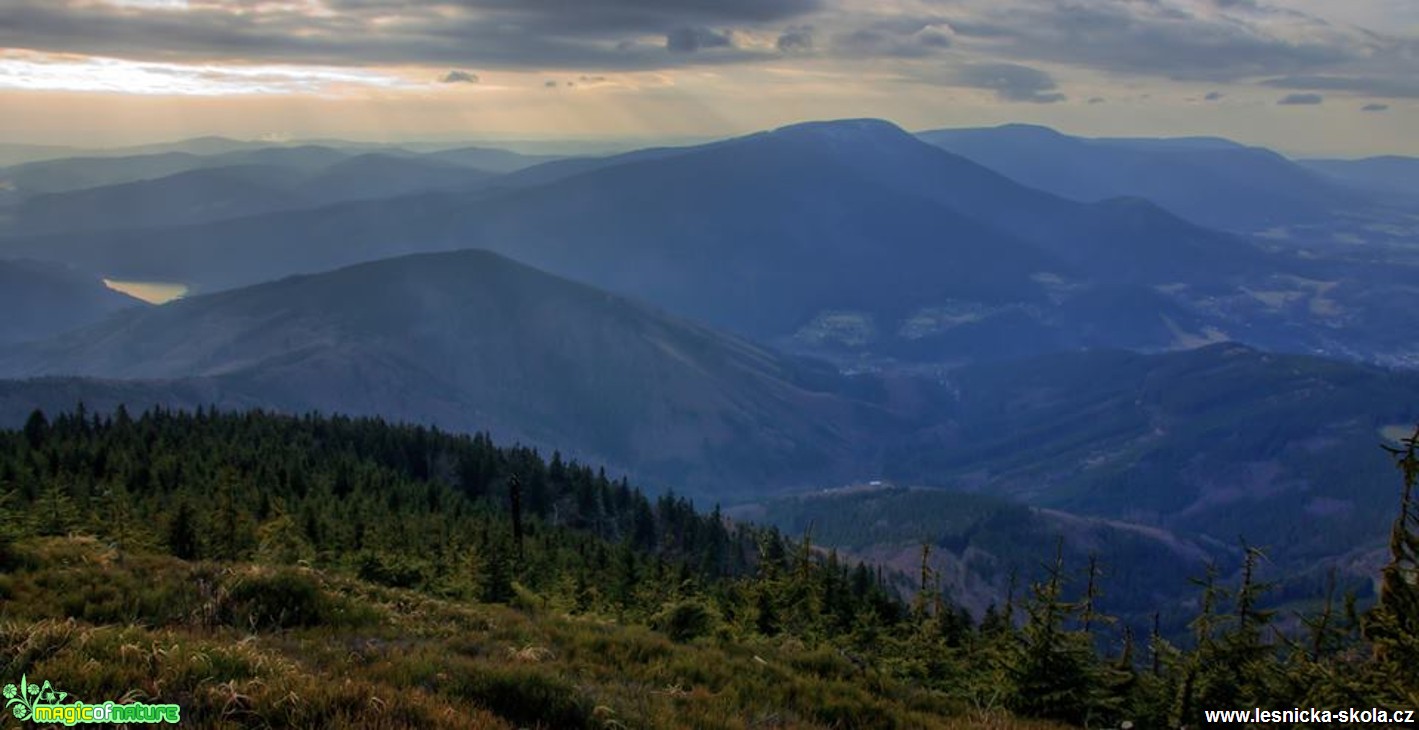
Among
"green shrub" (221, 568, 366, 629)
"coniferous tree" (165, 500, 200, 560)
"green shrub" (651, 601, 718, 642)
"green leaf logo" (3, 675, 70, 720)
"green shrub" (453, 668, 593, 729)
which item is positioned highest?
"green leaf logo" (3, 675, 70, 720)

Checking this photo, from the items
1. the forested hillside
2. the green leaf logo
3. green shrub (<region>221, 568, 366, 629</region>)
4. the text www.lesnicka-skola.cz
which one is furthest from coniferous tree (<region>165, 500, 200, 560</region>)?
the text www.lesnicka-skola.cz

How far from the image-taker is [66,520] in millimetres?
35156

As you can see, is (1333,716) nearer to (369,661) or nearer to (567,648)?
(567,648)

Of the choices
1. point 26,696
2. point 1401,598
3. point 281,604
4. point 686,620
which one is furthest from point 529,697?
point 1401,598

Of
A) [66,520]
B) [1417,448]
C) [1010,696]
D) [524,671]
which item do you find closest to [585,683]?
[524,671]

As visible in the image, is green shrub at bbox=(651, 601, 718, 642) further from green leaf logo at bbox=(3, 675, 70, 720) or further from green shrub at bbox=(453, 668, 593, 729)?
green leaf logo at bbox=(3, 675, 70, 720)

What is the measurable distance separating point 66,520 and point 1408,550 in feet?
142

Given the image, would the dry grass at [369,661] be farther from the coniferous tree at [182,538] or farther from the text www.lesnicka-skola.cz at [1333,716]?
the coniferous tree at [182,538]

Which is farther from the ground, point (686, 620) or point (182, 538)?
point (686, 620)

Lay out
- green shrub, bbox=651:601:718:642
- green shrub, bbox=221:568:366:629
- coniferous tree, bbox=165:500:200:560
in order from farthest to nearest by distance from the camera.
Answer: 1. coniferous tree, bbox=165:500:200:560
2. green shrub, bbox=651:601:718:642
3. green shrub, bbox=221:568:366:629

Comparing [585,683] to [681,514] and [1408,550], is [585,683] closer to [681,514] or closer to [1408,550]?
[1408,550]

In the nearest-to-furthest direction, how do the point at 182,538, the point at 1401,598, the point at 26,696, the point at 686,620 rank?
the point at 26,696, the point at 1401,598, the point at 686,620, the point at 182,538

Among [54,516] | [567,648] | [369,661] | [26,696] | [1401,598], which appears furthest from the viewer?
[54,516]

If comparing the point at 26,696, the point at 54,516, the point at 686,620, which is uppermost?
the point at 26,696
